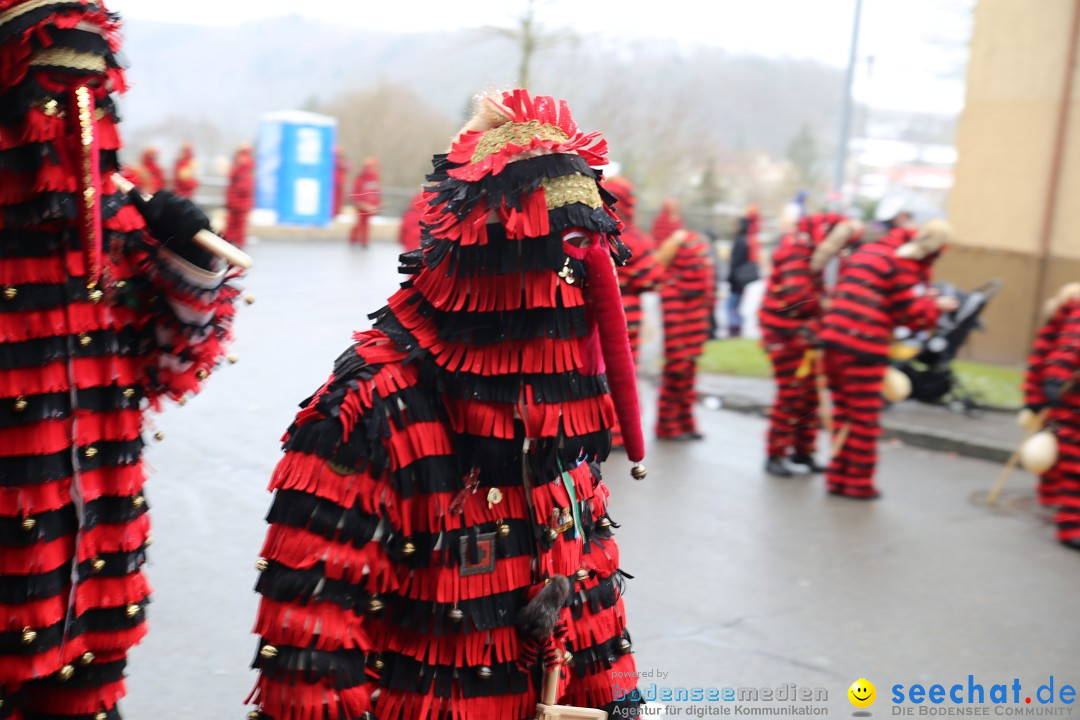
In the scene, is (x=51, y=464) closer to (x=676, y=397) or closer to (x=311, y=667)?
(x=311, y=667)

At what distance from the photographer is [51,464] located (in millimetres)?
2480

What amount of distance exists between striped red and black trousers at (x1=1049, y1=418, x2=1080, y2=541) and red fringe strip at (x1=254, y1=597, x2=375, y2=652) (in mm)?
6481

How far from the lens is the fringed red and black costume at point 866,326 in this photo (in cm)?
784

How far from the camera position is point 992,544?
7496 millimetres

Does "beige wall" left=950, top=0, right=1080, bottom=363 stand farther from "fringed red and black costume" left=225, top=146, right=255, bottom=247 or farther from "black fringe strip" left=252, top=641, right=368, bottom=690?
"black fringe strip" left=252, top=641, right=368, bottom=690

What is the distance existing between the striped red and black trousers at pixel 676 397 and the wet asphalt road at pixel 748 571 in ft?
0.90

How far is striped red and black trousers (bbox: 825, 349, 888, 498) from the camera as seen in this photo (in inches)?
319

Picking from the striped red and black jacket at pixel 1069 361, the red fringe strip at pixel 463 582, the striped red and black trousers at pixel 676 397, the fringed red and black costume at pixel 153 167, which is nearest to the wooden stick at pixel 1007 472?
the striped red and black jacket at pixel 1069 361

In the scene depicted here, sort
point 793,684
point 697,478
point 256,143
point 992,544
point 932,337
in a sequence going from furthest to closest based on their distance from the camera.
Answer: point 256,143, point 932,337, point 697,478, point 992,544, point 793,684

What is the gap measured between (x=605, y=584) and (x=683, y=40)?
2478cm

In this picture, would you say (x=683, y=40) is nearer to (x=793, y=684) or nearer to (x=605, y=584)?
(x=793, y=684)

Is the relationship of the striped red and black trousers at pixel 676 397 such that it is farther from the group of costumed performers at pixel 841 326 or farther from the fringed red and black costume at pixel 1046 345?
the fringed red and black costume at pixel 1046 345

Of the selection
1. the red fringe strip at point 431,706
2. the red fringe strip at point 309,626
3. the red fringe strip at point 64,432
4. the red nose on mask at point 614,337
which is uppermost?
the red nose on mask at point 614,337

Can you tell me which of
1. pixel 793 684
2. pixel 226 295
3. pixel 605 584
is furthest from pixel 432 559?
pixel 793 684
